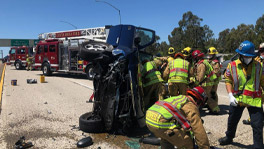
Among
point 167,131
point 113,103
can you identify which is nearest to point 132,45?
point 113,103

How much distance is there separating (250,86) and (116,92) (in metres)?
2.23

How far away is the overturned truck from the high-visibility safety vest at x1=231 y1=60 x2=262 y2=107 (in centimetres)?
169

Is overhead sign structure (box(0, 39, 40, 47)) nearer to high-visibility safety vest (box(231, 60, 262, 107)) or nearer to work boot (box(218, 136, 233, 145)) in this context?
work boot (box(218, 136, 233, 145))

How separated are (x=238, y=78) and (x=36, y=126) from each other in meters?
4.25

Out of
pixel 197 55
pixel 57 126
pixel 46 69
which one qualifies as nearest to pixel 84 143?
pixel 57 126

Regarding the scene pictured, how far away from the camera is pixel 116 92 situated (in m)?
3.91

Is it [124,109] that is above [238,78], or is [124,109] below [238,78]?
below

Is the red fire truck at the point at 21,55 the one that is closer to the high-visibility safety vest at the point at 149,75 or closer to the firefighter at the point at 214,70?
the firefighter at the point at 214,70

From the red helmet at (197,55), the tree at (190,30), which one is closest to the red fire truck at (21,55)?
the red helmet at (197,55)

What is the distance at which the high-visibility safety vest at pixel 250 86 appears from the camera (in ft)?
10.5

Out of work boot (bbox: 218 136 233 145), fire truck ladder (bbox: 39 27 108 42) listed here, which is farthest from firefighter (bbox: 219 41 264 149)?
fire truck ladder (bbox: 39 27 108 42)

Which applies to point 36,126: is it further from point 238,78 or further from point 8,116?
point 238,78

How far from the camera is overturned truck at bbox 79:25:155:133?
3.85 m

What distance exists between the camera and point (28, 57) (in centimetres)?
2136
